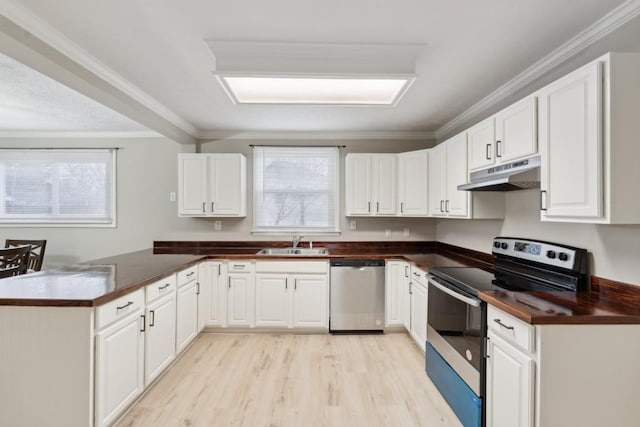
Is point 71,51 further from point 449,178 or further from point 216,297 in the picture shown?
point 449,178

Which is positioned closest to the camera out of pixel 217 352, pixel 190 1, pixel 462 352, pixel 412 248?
pixel 190 1

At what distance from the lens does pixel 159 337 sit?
2516 mm

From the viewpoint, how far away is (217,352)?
312 cm

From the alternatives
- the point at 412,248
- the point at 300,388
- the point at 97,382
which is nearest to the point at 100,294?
the point at 97,382

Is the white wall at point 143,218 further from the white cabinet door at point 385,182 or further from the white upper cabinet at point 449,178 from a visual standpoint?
the white upper cabinet at point 449,178

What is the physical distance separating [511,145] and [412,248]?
228 centimetres

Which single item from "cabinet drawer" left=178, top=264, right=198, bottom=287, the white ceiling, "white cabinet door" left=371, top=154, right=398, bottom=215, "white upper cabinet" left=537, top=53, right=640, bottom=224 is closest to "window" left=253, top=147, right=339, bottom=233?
"white cabinet door" left=371, top=154, right=398, bottom=215

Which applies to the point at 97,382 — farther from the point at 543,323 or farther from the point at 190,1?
the point at 543,323

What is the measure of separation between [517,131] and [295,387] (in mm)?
2437

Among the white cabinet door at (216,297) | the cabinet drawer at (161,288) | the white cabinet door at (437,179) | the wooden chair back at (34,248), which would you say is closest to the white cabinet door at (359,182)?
the white cabinet door at (437,179)

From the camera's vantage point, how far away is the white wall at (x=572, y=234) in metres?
1.64

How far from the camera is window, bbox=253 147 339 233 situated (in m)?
4.17

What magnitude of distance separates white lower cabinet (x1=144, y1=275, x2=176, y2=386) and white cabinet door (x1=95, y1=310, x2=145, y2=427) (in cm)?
9

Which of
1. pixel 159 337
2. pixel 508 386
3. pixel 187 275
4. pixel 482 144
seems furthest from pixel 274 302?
pixel 482 144
